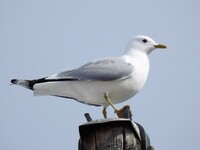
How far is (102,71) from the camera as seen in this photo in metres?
4.64

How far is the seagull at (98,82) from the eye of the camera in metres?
4.54

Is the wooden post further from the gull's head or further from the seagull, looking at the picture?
the gull's head

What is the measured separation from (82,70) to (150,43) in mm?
1107

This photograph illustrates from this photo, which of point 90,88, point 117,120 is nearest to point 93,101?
point 90,88

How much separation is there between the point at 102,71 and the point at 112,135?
142 centimetres

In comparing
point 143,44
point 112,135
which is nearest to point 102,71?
point 143,44

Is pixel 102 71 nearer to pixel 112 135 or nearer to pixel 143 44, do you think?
pixel 143 44

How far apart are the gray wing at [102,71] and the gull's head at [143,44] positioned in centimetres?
50

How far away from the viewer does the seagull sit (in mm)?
4539

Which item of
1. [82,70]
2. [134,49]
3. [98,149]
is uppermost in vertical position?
[134,49]

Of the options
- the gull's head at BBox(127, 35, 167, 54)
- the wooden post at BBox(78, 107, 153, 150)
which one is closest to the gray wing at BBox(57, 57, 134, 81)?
the gull's head at BBox(127, 35, 167, 54)

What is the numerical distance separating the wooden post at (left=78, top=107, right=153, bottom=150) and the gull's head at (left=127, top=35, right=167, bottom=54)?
1974 mm

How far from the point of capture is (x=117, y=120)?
3352 mm

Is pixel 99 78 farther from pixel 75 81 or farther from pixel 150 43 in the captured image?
pixel 150 43
